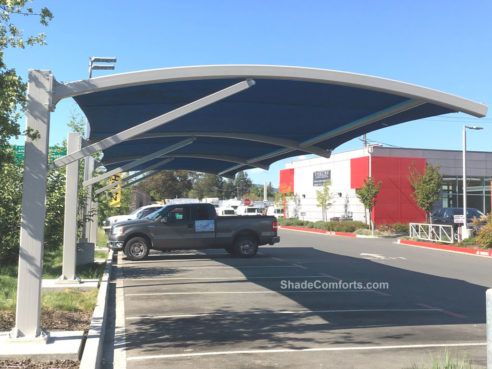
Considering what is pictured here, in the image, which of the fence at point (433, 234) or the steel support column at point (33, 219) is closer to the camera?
the steel support column at point (33, 219)

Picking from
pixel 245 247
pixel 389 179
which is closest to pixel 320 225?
pixel 389 179

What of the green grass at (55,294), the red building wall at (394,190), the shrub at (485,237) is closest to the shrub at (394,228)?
the red building wall at (394,190)

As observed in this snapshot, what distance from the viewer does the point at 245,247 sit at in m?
18.8

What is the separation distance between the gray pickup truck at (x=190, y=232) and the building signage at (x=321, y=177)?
3027 cm

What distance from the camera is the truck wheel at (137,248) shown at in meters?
17.6

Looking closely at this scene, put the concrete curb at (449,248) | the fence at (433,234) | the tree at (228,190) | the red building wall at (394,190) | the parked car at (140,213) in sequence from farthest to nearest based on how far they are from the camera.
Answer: the tree at (228,190)
the red building wall at (394,190)
the fence at (433,234)
the parked car at (140,213)
the concrete curb at (449,248)

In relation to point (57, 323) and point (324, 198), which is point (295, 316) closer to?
point (57, 323)

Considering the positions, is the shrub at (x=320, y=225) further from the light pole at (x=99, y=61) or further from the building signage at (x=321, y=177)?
the light pole at (x=99, y=61)

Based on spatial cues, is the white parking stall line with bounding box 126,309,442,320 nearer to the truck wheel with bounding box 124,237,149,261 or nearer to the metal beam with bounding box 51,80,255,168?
the metal beam with bounding box 51,80,255,168

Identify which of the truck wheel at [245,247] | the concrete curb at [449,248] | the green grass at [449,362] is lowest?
the green grass at [449,362]

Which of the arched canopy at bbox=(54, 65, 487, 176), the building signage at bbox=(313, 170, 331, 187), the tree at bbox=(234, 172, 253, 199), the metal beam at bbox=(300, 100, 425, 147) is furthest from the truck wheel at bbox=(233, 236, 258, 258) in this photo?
the tree at bbox=(234, 172, 253, 199)

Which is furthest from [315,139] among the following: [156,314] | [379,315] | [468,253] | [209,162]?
[468,253]

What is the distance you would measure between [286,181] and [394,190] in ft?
66.1

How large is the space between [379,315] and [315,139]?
5.40 metres
